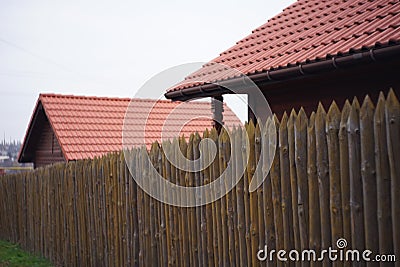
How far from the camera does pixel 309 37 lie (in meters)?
6.89

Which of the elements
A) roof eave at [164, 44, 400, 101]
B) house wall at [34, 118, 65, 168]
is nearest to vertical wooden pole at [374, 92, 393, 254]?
roof eave at [164, 44, 400, 101]

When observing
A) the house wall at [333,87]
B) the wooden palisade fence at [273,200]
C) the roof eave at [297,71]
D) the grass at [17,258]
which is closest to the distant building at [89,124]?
the grass at [17,258]

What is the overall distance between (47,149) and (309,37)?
13.1m

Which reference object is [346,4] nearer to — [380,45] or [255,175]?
[380,45]

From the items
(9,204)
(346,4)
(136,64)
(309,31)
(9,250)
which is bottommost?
(9,250)

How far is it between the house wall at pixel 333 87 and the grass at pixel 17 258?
17.8ft

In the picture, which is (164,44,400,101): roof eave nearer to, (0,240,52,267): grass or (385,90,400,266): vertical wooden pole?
(385,90,400,266): vertical wooden pole

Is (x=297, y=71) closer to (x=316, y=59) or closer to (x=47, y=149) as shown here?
(x=316, y=59)

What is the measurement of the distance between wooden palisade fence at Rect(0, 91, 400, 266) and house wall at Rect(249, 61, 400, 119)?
32.9 inches

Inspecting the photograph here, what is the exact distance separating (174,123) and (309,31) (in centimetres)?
1184

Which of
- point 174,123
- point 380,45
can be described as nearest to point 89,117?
point 174,123

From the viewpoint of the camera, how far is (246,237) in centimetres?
430

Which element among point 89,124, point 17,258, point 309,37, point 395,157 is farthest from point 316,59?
point 89,124

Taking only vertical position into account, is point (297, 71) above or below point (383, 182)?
above
